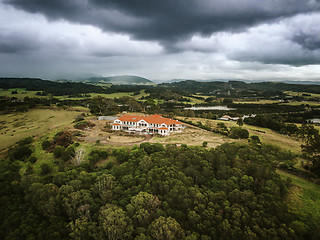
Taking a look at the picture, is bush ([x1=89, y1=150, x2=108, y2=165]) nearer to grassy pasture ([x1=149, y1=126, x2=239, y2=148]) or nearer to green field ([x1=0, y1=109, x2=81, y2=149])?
grassy pasture ([x1=149, y1=126, x2=239, y2=148])

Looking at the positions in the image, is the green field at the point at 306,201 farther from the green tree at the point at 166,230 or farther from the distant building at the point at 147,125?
the distant building at the point at 147,125

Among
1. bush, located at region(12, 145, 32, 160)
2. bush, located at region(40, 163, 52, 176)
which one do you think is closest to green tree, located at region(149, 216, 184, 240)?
bush, located at region(40, 163, 52, 176)

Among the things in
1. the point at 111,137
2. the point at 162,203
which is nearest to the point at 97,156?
the point at 111,137

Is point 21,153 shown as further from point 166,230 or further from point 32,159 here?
point 166,230

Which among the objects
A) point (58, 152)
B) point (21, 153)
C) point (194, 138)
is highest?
point (194, 138)

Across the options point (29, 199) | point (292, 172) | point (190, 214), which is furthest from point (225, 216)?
point (29, 199)

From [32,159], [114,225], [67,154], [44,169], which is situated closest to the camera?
[114,225]

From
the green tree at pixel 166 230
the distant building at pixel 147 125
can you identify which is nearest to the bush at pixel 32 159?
the distant building at pixel 147 125
